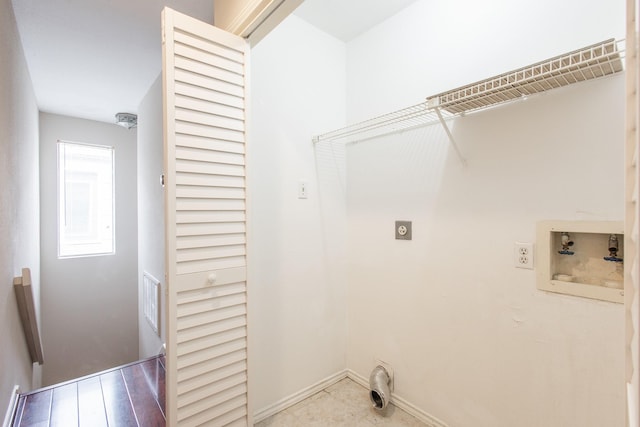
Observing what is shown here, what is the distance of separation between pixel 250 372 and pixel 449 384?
104 centimetres

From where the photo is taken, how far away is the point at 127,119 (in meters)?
3.51

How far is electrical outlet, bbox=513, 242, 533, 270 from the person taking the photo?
1.32m

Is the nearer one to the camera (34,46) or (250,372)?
(250,372)

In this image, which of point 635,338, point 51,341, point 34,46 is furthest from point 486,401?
point 51,341

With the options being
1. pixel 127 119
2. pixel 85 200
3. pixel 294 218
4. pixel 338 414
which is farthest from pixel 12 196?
pixel 338 414

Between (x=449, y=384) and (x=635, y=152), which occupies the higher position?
(x=635, y=152)

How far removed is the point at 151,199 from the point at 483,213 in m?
2.75

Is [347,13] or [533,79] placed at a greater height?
[347,13]

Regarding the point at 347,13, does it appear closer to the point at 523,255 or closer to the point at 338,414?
the point at 523,255

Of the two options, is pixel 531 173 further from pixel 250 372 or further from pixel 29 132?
pixel 29 132

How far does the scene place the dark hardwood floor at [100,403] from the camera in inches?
67.6

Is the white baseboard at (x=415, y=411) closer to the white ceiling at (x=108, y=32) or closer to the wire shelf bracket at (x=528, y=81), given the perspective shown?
the wire shelf bracket at (x=528, y=81)

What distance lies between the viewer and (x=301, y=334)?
6.32ft

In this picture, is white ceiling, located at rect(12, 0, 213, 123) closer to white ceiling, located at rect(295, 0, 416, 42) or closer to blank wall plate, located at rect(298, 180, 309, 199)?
white ceiling, located at rect(295, 0, 416, 42)
